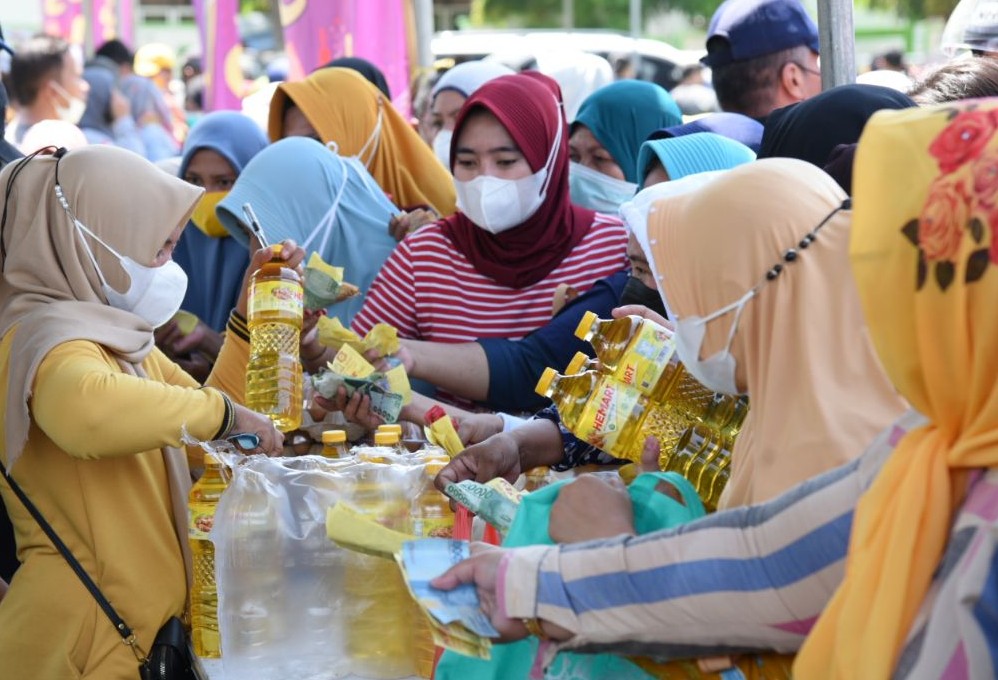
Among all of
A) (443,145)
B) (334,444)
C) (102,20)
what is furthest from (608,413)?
(102,20)

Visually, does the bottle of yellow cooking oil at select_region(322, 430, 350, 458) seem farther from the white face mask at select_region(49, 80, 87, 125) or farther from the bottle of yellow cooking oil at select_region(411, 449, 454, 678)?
the white face mask at select_region(49, 80, 87, 125)

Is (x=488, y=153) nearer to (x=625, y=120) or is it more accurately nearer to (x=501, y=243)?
(x=501, y=243)

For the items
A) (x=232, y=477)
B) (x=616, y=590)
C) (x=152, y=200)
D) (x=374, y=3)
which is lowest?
(x=232, y=477)

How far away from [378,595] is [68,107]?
6.50 m

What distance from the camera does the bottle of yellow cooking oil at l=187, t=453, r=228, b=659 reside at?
2941 millimetres

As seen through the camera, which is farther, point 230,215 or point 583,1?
point 583,1

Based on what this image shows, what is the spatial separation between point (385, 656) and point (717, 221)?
1.32m

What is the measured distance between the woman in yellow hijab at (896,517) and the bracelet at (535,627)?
56 mm

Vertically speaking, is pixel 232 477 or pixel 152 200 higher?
pixel 152 200

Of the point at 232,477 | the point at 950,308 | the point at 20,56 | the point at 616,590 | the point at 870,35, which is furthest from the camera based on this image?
the point at 870,35

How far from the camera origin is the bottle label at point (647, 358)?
2.74 meters

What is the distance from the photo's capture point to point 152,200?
3273 mm

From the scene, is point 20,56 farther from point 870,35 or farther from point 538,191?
point 870,35

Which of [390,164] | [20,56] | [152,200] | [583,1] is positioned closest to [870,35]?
[583,1]
